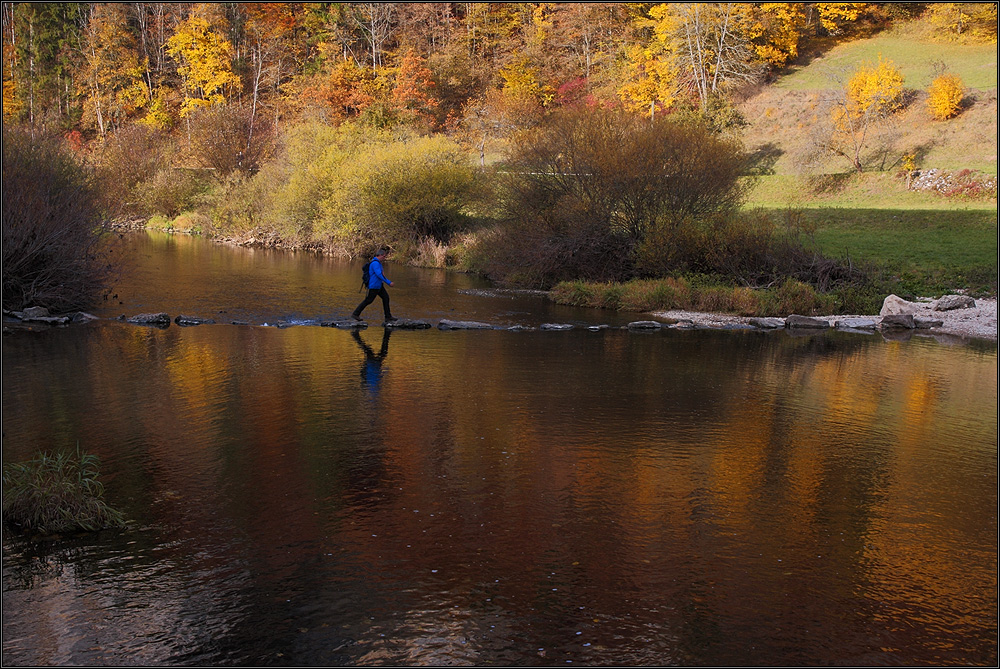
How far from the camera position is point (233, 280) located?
32.9 meters

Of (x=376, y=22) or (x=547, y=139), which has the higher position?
(x=376, y=22)

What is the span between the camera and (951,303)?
2772 cm

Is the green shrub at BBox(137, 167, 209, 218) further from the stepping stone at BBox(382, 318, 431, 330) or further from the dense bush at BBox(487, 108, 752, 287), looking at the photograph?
the stepping stone at BBox(382, 318, 431, 330)

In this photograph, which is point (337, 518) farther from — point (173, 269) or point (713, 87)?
point (713, 87)

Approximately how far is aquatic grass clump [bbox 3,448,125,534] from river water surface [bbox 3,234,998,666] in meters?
0.29

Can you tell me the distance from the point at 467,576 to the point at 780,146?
5673cm

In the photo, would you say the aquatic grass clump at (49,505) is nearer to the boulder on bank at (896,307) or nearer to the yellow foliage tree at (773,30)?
the boulder on bank at (896,307)

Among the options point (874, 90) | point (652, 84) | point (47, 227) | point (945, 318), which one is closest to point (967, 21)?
point (874, 90)

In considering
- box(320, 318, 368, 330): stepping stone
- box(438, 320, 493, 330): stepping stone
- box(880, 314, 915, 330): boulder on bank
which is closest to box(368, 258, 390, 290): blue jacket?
box(320, 318, 368, 330): stepping stone

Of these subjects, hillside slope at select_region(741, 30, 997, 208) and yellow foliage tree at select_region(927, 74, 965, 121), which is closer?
hillside slope at select_region(741, 30, 997, 208)

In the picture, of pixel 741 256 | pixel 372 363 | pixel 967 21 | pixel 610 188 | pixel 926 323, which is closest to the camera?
pixel 372 363

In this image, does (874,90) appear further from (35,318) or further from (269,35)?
(269,35)

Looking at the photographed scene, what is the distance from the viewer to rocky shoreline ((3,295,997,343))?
22.9 meters

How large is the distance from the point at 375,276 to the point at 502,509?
47.7 feet
